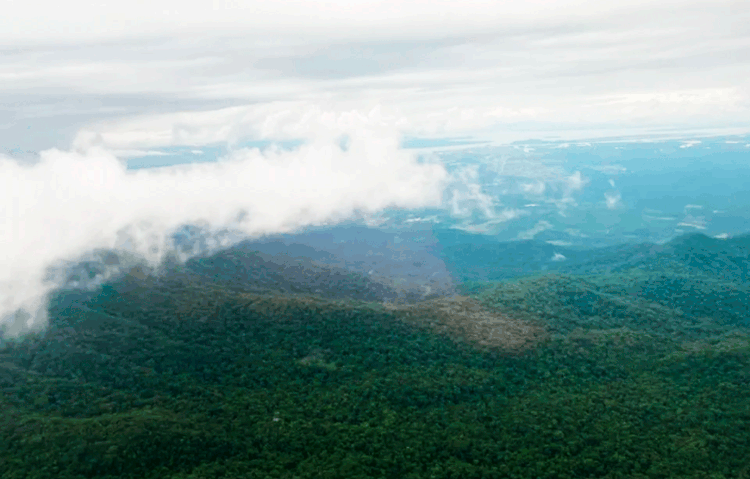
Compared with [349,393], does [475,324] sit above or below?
above

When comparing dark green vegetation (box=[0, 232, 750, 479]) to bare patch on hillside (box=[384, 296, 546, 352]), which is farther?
bare patch on hillside (box=[384, 296, 546, 352])

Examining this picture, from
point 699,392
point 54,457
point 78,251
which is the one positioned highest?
point 78,251

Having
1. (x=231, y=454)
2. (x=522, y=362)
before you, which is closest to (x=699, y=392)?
(x=522, y=362)

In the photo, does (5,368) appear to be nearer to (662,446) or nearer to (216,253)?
(216,253)

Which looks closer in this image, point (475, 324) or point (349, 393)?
point (349, 393)

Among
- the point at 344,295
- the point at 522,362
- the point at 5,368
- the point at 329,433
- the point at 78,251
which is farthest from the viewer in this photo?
the point at 344,295

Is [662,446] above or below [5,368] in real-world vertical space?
below

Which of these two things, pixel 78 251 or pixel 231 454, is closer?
pixel 231 454

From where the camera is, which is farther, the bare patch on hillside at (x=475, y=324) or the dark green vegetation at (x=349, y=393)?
the bare patch on hillside at (x=475, y=324)
